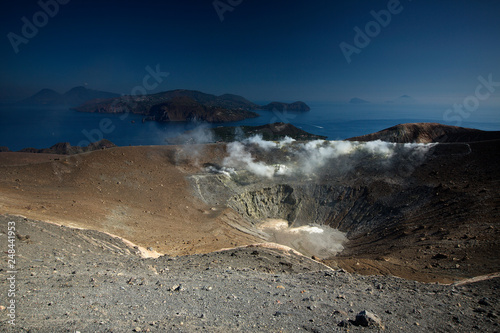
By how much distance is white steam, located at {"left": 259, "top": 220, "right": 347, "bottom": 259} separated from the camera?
2462 cm

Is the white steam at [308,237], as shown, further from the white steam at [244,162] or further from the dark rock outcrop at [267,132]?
the dark rock outcrop at [267,132]

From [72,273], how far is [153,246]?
7.57 m

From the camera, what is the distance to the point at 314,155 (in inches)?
1533

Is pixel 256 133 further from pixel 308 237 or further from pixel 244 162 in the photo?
pixel 308 237

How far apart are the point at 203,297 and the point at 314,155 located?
3240 cm

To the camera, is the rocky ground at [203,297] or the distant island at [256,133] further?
the distant island at [256,133]

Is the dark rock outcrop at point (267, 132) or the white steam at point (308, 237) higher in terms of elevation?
the dark rock outcrop at point (267, 132)

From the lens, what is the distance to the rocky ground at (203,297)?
7195 millimetres

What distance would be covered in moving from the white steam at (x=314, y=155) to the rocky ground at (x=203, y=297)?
2256cm

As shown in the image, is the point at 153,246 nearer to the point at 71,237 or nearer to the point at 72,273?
the point at 71,237

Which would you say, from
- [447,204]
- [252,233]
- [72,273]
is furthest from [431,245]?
[72,273]

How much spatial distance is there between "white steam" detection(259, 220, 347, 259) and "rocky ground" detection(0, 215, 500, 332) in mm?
11186

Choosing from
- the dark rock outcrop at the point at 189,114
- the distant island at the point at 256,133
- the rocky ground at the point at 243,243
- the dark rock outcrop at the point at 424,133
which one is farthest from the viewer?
the dark rock outcrop at the point at 189,114

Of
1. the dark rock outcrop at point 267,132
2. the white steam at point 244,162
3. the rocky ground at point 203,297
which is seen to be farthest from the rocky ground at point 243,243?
the dark rock outcrop at point 267,132
